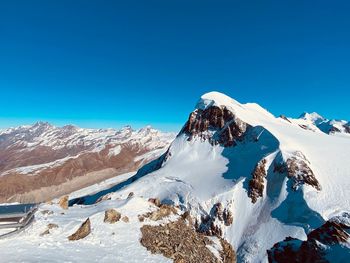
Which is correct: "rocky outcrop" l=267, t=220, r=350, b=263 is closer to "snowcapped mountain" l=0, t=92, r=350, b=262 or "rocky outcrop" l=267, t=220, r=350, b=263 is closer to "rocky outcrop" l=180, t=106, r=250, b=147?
"snowcapped mountain" l=0, t=92, r=350, b=262

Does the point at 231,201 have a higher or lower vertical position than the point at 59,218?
higher

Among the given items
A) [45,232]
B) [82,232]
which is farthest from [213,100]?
[45,232]

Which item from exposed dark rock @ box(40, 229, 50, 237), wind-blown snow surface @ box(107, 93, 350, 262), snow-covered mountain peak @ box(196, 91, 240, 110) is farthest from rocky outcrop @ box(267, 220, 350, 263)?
snow-covered mountain peak @ box(196, 91, 240, 110)

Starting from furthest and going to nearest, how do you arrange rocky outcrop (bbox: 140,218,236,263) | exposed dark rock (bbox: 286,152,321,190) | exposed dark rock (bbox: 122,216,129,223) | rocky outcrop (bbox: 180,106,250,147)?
rocky outcrop (bbox: 180,106,250,147) < exposed dark rock (bbox: 286,152,321,190) < exposed dark rock (bbox: 122,216,129,223) < rocky outcrop (bbox: 140,218,236,263)

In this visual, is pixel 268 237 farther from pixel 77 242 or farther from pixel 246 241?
pixel 77 242

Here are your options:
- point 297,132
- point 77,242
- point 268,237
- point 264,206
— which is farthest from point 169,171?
point 77,242
